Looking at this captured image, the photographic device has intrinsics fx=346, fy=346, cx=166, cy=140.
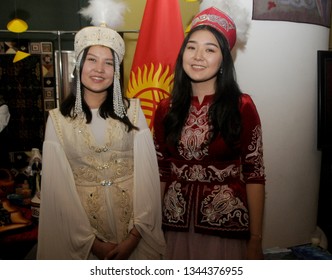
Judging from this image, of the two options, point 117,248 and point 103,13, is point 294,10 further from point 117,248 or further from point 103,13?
point 117,248

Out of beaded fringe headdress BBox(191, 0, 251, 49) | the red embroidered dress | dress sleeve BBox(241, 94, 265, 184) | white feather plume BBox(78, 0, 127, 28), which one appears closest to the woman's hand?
the red embroidered dress

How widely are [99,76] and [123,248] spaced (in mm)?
448

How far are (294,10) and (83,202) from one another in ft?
2.92

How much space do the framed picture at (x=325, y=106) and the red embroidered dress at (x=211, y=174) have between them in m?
0.51

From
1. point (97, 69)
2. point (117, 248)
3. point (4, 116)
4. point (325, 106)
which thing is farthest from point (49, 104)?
point (325, 106)

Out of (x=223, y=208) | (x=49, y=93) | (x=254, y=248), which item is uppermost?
(x=49, y=93)

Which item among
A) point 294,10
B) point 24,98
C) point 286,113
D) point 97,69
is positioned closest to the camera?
point 97,69

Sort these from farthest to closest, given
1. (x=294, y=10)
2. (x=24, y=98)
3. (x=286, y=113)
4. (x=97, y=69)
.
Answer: (x=24, y=98) → (x=286, y=113) → (x=294, y=10) → (x=97, y=69)

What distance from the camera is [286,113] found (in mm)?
1279

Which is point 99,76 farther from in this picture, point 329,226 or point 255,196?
point 329,226

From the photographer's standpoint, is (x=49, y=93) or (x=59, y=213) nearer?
(x=59, y=213)
